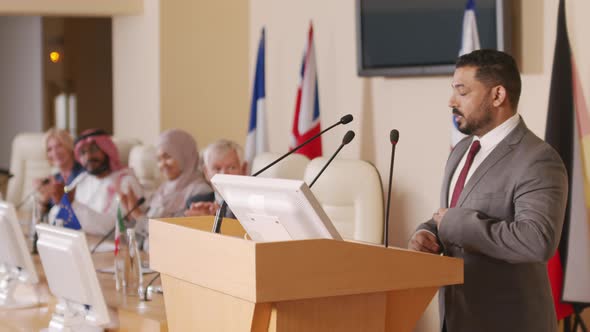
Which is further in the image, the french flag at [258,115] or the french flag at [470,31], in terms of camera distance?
the french flag at [258,115]

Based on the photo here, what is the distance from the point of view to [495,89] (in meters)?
2.77

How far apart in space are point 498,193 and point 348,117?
1.55ft

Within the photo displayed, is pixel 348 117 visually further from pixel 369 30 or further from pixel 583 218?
pixel 369 30

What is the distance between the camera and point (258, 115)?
704 cm

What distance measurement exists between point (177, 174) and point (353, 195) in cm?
122

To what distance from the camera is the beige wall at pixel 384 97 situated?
15.6ft

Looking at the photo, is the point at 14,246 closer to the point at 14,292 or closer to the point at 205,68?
the point at 14,292

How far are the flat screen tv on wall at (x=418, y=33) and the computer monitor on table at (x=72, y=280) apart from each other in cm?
239

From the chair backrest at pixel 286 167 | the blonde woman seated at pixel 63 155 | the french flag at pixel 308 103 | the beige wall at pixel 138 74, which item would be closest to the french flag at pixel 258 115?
the french flag at pixel 308 103

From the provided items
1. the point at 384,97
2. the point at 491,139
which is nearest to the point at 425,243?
the point at 491,139

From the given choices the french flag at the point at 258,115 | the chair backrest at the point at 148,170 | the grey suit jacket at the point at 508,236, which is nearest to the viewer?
the grey suit jacket at the point at 508,236

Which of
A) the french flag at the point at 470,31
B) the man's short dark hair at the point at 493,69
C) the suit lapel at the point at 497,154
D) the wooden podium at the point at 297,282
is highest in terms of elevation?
the french flag at the point at 470,31

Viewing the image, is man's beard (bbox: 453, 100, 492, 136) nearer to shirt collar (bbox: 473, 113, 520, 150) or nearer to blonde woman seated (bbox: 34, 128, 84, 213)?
shirt collar (bbox: 473, 113, 520, 150)

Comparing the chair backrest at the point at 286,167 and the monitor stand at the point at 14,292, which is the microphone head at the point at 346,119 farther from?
the chair backrest at the point at 286,167
